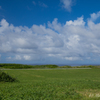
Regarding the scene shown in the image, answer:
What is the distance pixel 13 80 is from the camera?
438 inches

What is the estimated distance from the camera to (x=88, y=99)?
5328mm

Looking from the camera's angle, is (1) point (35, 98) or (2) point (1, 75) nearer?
(1) point (35, 98)

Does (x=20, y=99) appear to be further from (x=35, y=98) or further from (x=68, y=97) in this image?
(x=68, y=97)

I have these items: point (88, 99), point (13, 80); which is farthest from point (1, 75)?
point (88, 99)

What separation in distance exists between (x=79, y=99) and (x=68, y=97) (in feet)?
1.73

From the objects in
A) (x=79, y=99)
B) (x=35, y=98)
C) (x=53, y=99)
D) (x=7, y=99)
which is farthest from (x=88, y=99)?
(x=7, y=99)

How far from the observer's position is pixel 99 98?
5.39 meters

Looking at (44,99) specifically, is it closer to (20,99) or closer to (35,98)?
(35,98)

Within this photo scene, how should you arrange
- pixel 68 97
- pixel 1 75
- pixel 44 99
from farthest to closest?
pixel 1 75 → pixel 68 97 → pixel 44 99

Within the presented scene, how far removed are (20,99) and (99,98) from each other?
3637mm

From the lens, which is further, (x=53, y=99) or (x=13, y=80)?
(x=13, y=80)

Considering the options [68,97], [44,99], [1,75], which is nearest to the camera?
[44,99]

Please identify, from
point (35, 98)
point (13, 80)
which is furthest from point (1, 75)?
point (35, 98)

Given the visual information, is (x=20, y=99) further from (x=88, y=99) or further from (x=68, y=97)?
(x=88, y=99)
